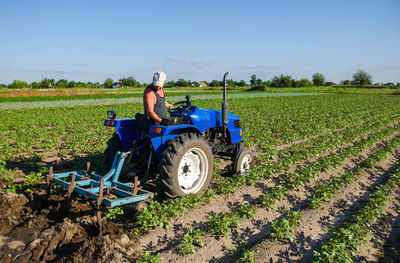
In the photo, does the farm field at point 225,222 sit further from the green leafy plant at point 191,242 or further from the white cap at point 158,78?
the white cap at point 158,78

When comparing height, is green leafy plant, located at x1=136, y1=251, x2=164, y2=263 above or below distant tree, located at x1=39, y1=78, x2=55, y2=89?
below

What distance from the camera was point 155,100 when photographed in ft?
16.1

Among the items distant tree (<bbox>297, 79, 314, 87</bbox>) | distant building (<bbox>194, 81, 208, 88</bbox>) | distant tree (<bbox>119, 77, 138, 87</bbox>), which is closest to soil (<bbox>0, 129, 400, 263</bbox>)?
distant tree (<bbox>119, 77, 138, 87</bbox>)

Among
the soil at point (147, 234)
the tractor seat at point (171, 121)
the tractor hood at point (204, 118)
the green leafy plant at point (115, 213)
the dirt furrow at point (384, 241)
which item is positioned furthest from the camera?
the tractor hood at point (204, 118)

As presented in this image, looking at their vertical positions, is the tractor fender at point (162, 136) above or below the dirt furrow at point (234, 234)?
above

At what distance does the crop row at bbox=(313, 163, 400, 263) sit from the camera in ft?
11.7

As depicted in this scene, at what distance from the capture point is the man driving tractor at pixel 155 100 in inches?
190

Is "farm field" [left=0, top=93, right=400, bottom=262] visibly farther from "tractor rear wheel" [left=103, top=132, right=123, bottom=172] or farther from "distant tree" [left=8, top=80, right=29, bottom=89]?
"distant tree" [left=8, top=80, right=29, bottom=89]

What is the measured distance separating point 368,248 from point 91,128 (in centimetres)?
1272

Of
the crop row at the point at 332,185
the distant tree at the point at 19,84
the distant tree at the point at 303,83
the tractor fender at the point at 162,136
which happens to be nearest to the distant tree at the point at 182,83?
the distant tree at the point at 303,83

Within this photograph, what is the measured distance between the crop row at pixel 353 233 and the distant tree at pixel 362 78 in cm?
10981

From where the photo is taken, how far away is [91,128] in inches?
554

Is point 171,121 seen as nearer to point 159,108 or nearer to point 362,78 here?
point 159,108

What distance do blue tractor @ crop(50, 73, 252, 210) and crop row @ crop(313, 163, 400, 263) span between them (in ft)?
7.40
